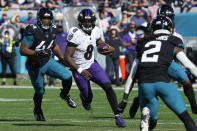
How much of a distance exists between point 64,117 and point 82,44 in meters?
1.48

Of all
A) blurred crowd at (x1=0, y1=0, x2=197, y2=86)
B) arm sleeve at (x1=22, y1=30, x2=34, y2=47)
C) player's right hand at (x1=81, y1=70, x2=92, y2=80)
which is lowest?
blurred crowd at (x1=0, y1=0, x2=197, y2=86)

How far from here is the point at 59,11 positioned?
79.1ft

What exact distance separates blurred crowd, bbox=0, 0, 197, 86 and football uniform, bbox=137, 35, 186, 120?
12046 mm

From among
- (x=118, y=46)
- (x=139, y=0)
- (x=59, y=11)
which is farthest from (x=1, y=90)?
(x=139, y=0)

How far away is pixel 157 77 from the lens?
7449 mm

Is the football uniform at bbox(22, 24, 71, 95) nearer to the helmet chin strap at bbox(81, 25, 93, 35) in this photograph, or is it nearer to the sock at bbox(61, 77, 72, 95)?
the sock at bbox(61, 77, 72, 95)

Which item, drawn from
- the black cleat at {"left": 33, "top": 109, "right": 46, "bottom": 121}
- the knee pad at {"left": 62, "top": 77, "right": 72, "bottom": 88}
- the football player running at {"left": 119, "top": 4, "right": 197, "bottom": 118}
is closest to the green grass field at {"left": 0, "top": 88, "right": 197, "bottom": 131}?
the black cleat at {"left": 33, "top": 109, "right": 46, "bottom": 121}

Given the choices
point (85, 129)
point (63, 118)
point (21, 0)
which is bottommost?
point (21, 0)

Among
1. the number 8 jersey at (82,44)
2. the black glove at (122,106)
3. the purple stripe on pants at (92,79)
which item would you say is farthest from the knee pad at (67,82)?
the black glove at (122,106)

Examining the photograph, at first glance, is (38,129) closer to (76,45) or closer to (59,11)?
(76,45)

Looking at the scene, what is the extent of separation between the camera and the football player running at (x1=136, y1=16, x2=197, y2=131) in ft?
24.1

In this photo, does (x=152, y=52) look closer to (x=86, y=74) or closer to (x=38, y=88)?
(x=86, y=74)

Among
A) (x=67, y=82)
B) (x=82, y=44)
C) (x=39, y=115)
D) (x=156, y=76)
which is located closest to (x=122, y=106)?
(x=156, y=76)

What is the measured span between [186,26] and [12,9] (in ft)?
22.0
